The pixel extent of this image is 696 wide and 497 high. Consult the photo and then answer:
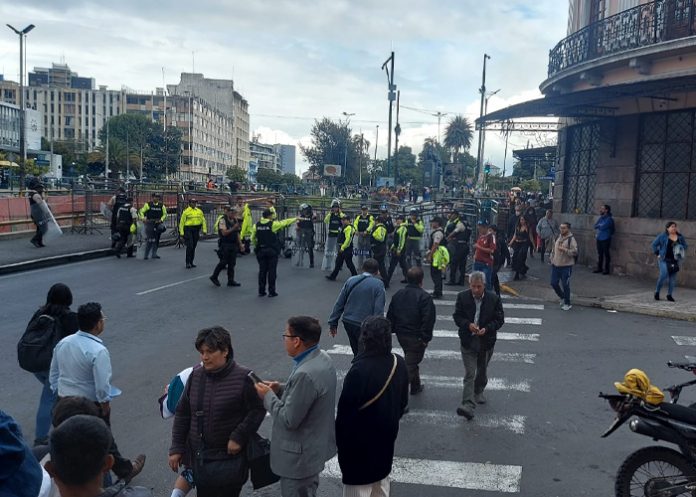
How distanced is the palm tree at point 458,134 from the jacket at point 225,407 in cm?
9469

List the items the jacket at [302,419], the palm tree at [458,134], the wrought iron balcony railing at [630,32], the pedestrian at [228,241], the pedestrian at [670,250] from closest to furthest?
1. the jacket at [302,419]
2. the pedestrian at [670,250]
3. the pedestrian at [228,241]
4. the wrought iron balcony railing at [630,32]
5. the palm tree at [458,134]

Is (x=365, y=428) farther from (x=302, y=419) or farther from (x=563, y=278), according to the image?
(x=563, y=278)

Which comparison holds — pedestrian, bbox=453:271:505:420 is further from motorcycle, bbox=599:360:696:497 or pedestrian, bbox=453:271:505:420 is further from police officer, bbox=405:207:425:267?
police officer, bbox=405:207:425:267

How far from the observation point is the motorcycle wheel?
4.96 meters

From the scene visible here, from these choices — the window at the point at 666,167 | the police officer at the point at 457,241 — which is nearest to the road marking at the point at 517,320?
the police officer at the point at 457,241

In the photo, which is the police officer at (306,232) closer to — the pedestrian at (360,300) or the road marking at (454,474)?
the pedestrian at (360,300)

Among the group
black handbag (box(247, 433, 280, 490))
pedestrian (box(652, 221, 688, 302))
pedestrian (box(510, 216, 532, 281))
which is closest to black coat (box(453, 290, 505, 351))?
black handbag (box(247, 433, 280, 490))

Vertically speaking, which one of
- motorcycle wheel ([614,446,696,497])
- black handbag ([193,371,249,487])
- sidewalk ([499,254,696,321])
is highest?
black handbag ([193,371,249,487])

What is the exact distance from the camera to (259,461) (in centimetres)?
438

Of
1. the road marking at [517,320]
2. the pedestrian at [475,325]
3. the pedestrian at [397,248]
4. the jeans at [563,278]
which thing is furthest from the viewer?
the pedestrian at [397,248]

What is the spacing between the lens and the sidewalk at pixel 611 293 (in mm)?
14039

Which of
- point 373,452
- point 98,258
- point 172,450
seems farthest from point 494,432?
point 98,258

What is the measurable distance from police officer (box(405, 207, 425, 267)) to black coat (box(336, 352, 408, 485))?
43.8 feet

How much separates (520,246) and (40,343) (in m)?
13.7
